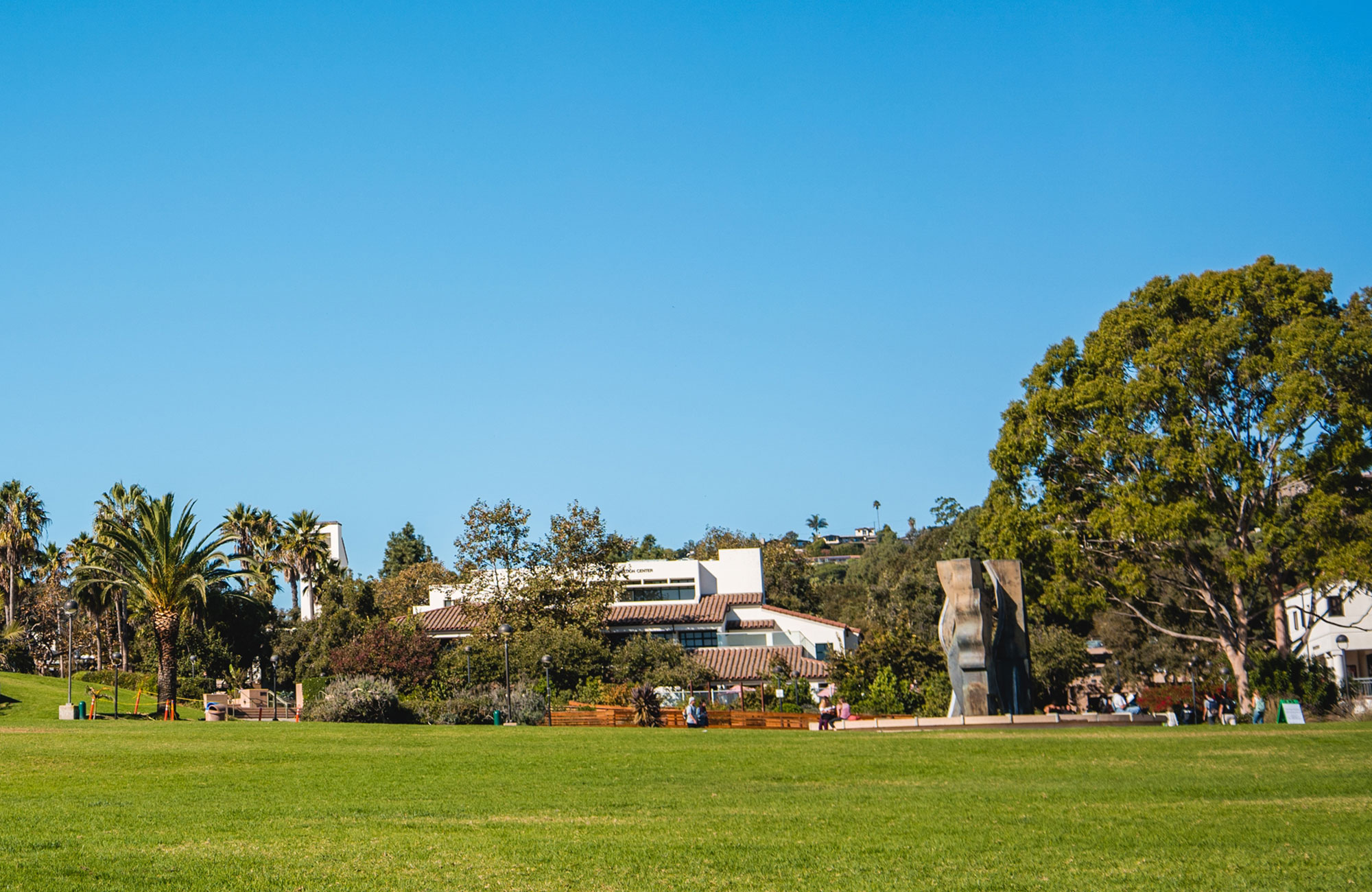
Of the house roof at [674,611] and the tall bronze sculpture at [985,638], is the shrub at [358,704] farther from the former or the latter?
the house roof at [674,611]

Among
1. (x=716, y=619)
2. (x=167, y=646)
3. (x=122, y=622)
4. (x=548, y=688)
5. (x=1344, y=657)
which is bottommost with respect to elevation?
(x=1344, y=657)

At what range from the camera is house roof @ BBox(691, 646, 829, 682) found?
2391 inches

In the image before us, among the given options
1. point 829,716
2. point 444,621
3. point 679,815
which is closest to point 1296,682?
point 829,716

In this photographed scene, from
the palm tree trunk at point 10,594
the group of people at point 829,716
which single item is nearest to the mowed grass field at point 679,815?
the group of people at point 829,716

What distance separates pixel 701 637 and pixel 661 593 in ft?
21.4

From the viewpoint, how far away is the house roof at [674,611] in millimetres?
71438

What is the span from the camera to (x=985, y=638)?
3684 centimetres

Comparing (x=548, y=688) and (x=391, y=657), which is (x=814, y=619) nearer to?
(x=391, y=657)

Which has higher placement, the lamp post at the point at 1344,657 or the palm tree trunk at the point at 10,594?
the palm tree trunk at the point at 10,594

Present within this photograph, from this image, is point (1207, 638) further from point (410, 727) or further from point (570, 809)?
point (570, 809)

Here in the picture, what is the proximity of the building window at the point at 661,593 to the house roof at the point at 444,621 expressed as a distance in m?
11.3

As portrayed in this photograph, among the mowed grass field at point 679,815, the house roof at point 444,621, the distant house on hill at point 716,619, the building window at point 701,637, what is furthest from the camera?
the building window at point 701,637

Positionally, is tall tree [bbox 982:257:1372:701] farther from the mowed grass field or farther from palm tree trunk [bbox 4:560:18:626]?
palm tree trunk [bbox 4:560:18:626]

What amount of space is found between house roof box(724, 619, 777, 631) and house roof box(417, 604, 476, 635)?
50.8 feet
